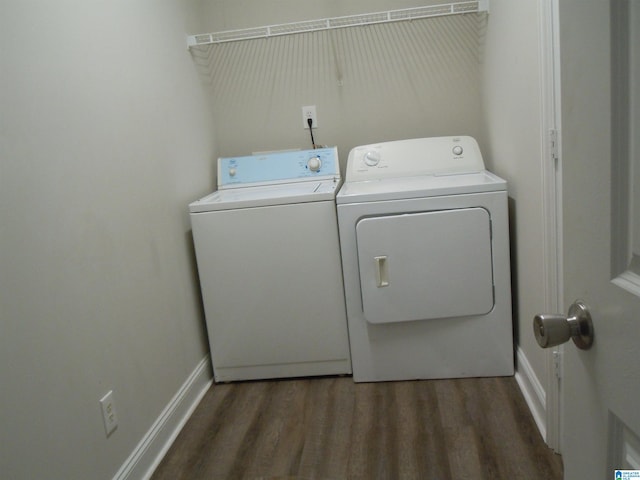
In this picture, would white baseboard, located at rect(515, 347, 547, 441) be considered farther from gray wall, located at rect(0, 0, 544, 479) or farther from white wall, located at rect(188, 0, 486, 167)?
white wall, located at rect(188, 0, 486, 167)

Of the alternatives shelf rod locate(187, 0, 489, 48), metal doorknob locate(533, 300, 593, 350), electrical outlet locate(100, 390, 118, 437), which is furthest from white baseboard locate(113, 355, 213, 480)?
shelf rod locate(187, 0, 489, 48)

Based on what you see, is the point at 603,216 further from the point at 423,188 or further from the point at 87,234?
the point at 423,188

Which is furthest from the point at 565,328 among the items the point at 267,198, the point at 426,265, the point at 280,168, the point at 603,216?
the point at 280,168

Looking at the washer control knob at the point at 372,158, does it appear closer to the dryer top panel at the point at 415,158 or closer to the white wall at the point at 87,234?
the dryer top panel at the point at 415,158

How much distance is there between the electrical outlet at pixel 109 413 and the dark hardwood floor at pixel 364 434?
0.31m

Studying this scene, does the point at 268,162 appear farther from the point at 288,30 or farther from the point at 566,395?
the point at 566,395

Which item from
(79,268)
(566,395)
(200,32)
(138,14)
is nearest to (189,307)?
(79,268)

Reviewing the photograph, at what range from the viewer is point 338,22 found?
2609 mm

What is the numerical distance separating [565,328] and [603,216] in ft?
0.49

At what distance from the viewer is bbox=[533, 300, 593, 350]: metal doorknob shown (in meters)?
0.61

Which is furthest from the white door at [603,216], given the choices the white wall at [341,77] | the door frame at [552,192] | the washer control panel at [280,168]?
the white wall at [341,77]

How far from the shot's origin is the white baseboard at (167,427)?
5.56 feet

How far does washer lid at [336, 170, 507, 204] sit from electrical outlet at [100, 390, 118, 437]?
1.12 metres

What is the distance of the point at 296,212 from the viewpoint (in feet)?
7.13
